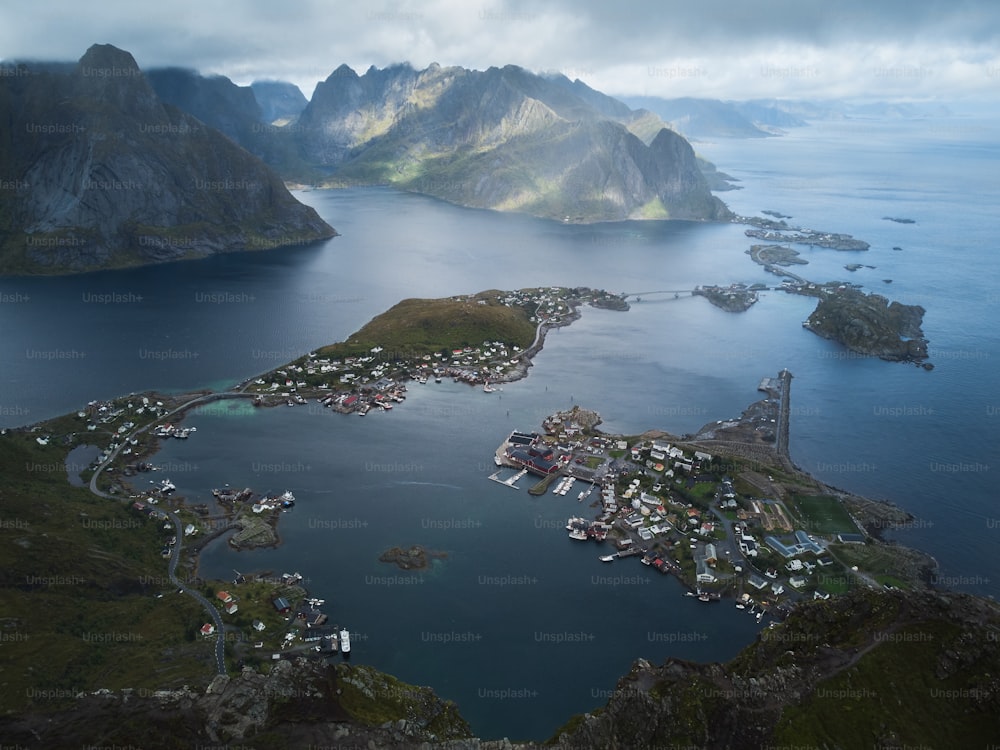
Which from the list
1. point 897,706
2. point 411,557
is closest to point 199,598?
point 411,557

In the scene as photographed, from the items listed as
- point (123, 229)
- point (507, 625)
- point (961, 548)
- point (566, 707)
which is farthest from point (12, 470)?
point (123, 229)

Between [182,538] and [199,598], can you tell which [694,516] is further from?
[182,538]

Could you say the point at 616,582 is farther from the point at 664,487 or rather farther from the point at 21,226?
the point at 21,226

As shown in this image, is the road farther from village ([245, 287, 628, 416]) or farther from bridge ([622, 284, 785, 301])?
bridge ([622, 284, 785, 301])

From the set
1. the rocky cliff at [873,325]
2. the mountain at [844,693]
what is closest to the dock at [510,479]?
the mountain at [844,693]

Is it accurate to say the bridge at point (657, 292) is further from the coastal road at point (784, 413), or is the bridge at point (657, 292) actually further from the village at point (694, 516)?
the village at point (694, 516)
